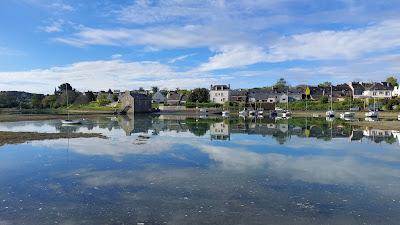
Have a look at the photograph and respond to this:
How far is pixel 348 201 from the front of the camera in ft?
47.6

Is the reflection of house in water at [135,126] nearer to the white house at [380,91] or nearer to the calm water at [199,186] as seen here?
the calm water at [199,186]

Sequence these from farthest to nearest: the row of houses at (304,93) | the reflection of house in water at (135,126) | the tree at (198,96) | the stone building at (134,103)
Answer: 1. the tree at (198,96)
2. the row of houses at (304,93)
3. the stone building at (134,103)
4. the reflection of house in water at (135,126)

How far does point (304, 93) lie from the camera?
140 metres

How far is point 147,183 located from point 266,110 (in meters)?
113

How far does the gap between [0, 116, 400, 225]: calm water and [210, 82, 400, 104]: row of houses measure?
101 meters

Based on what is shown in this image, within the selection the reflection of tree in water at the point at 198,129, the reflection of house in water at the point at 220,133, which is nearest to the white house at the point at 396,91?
the reflection of tree in water at the point at 198,129

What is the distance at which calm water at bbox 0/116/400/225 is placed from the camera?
12820mm

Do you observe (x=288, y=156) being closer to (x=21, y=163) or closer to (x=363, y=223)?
(x=363, y=223)

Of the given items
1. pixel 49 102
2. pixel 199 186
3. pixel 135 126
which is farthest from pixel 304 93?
pixel 199 186

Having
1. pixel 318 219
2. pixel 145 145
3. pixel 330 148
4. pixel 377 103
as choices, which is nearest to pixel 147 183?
pixel 318 219

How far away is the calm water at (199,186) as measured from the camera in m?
12.8

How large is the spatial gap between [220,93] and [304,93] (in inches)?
1254

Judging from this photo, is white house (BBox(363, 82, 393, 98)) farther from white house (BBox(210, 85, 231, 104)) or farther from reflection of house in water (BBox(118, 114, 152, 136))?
reflection of house in water (BBox(118, 114, 152, 136))

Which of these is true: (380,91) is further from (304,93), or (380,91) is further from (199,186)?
(199,186)
